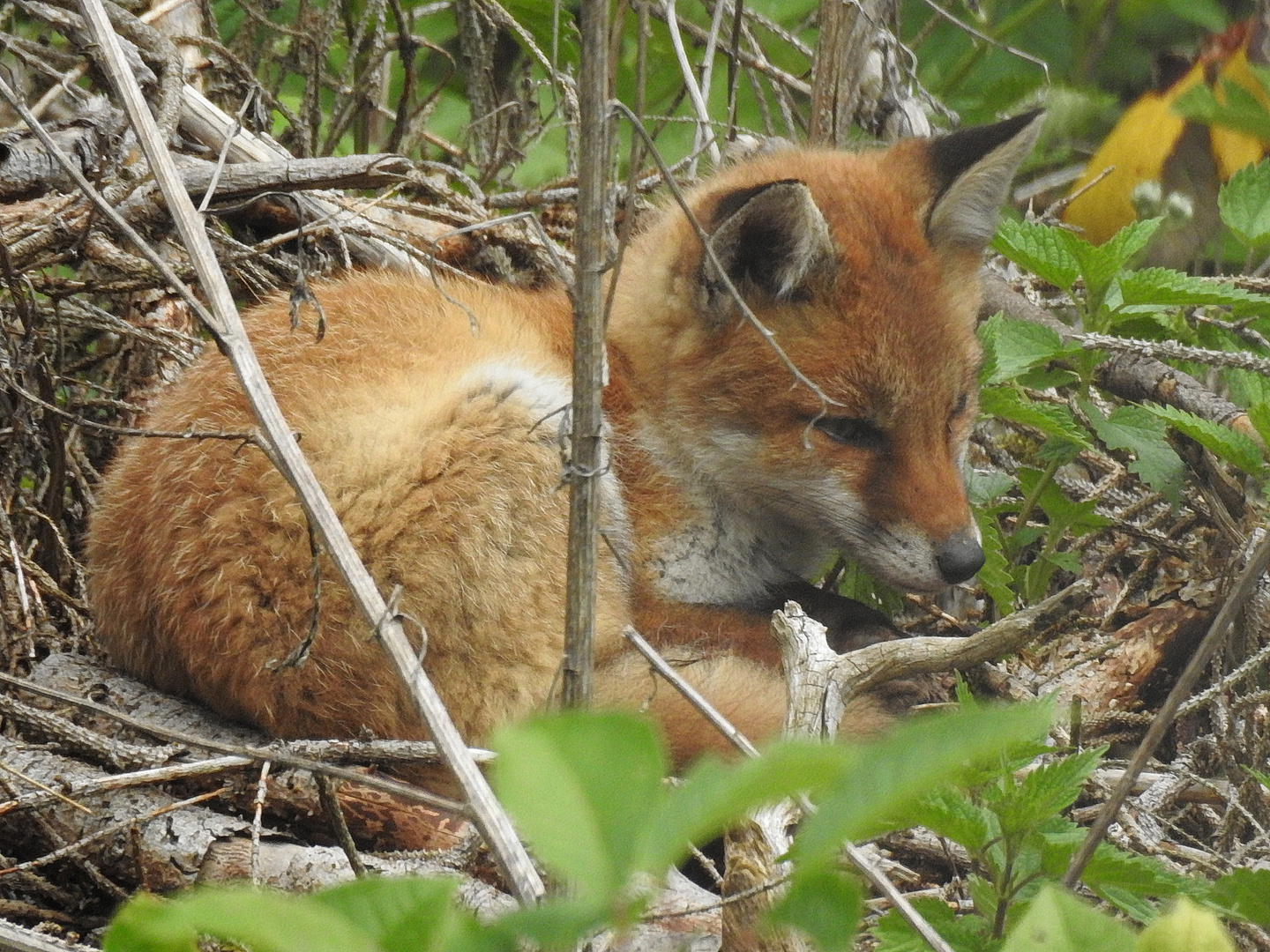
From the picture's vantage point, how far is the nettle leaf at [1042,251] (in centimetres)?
367

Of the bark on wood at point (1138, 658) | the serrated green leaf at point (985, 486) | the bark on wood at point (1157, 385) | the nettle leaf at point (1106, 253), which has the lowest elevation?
the bark on wood at point (1138, 658)

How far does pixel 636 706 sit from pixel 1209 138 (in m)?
4.53

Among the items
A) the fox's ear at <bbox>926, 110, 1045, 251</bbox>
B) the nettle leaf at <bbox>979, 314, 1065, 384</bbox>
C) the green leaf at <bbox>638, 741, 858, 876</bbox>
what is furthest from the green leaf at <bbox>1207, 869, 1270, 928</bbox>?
the fox's ear at <bbox>926, 110, 1045, 251</bbox>

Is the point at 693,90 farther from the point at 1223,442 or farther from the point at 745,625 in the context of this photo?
the point at 1223,442

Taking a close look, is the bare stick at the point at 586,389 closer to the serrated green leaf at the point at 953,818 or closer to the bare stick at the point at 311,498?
the bare stick at the point at 311,498

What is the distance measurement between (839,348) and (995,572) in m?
0.85

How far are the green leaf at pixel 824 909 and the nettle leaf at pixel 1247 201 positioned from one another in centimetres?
358

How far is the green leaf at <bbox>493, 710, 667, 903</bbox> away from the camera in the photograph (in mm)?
859

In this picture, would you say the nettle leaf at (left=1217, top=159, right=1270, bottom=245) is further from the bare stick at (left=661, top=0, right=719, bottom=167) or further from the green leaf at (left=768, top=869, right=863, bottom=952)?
the green leaf at (left=768, top=869, right=863, bottom=952)

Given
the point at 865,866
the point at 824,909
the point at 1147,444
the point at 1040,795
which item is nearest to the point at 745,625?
the point at 1147,444

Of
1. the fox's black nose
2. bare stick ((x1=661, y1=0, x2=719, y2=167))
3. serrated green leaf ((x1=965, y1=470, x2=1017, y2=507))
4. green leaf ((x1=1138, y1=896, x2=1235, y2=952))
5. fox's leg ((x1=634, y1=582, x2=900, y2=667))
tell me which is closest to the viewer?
green leaf ((x1=1138, y1=896, x2=1235, y2=952))

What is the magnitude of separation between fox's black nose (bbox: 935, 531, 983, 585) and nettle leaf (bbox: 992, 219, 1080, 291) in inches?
32.5

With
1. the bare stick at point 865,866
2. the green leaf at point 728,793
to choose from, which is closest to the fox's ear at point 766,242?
the bare stick at point 865,866

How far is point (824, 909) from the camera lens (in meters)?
1.01
